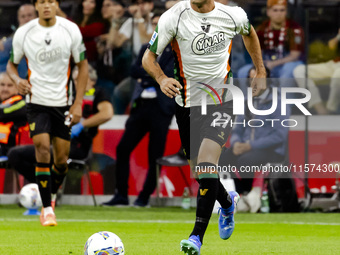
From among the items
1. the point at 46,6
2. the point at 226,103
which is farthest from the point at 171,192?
the point at 226,103

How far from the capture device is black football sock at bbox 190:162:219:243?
6793mm

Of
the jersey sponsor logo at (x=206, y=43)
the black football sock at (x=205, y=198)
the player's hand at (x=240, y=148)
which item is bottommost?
the player's hand at (x=240, y=148)

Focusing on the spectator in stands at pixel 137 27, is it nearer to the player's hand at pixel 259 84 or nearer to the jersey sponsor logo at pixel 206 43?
the player's hand at pixel 259 84

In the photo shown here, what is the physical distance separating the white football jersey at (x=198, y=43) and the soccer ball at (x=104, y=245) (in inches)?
61.7

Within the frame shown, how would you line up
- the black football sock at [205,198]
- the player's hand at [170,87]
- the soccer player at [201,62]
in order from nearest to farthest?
1. the black football sock at [205,198]
2. the player's hand at [170,87]
3. the soccer player at [201,62]

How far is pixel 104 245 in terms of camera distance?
632 centimetres

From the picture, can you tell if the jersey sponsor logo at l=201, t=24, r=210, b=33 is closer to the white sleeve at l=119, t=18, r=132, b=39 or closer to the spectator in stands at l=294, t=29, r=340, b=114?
the spectator in stands at l=294, t=29, r=340, b=114

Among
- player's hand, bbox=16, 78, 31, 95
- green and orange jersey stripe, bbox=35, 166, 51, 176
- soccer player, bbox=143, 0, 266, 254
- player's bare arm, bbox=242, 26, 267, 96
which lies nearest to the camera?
soccer player, bbox=143, 0, 266, 254

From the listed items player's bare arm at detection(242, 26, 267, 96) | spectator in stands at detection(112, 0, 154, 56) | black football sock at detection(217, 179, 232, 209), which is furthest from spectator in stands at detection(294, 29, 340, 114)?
black football sock at detection(217, 179, 232, 209)

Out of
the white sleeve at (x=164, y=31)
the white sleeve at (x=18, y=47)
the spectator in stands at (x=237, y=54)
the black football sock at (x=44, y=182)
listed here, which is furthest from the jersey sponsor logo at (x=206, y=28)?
the spectator in stands at (x=237, y=54)

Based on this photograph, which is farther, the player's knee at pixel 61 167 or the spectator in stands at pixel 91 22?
the spectator in stands at pixel 91 22

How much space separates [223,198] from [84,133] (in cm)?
524

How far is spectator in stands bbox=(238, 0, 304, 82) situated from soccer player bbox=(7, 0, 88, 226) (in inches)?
134

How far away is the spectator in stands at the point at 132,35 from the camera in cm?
1312
